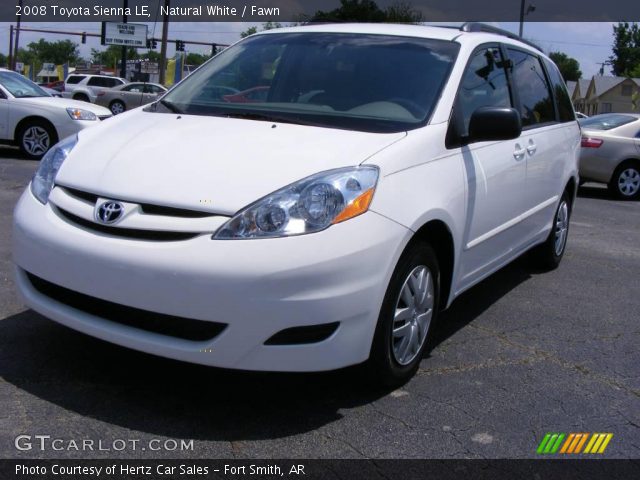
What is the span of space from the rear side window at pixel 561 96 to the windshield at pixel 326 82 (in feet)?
6.65

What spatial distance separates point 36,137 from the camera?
39.8 ft

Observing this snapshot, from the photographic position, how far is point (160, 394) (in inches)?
130

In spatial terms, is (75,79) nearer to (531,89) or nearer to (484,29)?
(531,89)

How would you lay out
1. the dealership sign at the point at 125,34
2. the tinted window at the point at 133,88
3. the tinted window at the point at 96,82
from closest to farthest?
the tinted window at the point at 133,88, the tinted window at the point at 96,82, the dealership sign at the point at 125,34

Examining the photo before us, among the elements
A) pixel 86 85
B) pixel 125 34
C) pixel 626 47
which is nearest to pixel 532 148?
pixel 86 85

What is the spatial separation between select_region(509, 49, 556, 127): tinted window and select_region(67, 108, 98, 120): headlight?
829cm

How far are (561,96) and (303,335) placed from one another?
161 inches

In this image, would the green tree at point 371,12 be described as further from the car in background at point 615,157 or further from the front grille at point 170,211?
the front grille at point 170,211

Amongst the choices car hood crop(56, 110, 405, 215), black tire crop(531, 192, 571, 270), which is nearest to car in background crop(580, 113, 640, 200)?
black tire crop(531, 192, 571, 270)

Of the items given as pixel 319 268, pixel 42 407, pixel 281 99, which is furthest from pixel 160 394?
pixel 281 99

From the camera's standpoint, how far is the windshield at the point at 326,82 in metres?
3.83

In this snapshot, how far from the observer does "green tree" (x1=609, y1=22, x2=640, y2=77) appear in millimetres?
103925

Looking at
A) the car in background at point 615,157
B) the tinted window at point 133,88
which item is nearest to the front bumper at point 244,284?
the car in background at point 615,157
